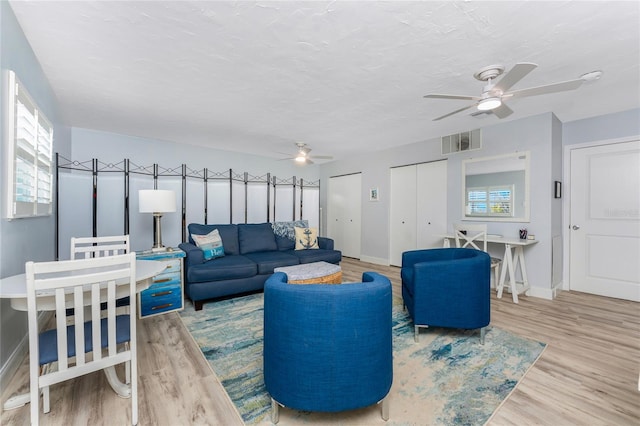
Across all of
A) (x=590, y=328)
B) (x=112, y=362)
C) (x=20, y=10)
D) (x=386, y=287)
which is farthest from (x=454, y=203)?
(x=20, y=10)

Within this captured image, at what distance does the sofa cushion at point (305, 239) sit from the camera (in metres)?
4.47

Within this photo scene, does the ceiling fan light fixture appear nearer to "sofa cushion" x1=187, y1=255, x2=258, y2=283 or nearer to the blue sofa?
the blue sofa

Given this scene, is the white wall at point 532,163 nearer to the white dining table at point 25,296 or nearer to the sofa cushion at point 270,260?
the sofa cushion at point 270,260

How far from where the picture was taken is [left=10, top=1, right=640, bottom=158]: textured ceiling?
162 cm

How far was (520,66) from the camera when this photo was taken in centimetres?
163

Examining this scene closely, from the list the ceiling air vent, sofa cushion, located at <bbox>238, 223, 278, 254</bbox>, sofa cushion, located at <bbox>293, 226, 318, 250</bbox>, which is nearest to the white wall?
the ceiling air vent

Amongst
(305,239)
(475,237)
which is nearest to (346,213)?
(305,239)

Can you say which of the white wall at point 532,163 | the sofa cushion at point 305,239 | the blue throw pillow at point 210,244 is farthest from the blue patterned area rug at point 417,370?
the sofa cushion at point 305,239

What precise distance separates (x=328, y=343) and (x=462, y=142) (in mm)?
3900

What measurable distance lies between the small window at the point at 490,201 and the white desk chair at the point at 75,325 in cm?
420

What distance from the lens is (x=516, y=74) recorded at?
175 centimetres

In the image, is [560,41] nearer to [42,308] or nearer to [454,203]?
[454,203]

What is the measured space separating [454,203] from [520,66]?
2905 millimetres

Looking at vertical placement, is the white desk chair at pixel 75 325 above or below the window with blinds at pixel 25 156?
below
